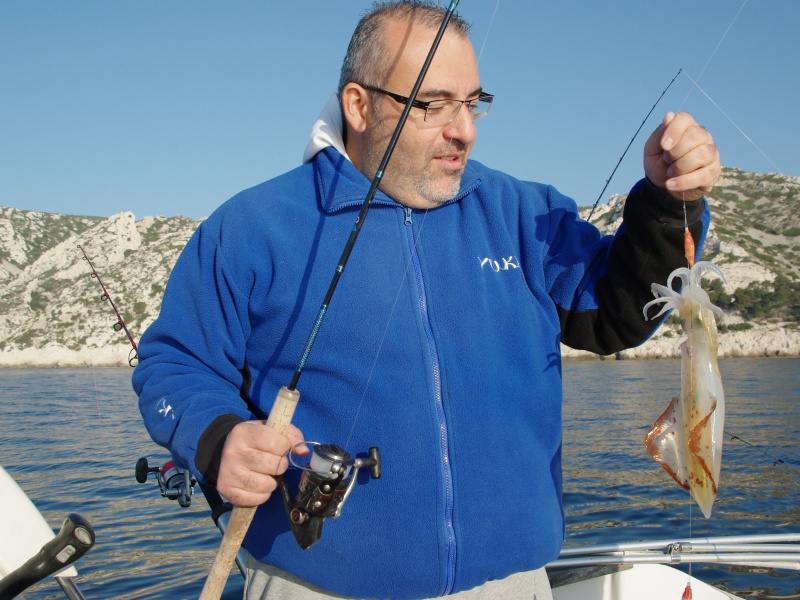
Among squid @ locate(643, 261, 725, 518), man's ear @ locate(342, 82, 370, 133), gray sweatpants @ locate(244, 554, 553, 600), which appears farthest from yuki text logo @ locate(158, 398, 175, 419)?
squid @ locate(643, 261, 725, 518)

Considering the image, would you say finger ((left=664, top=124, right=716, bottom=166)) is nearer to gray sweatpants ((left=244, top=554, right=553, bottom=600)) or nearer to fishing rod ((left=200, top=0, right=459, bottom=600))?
fishing rod ((left=200, top=0, right=459, bottom=600))

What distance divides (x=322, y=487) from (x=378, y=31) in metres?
1.72

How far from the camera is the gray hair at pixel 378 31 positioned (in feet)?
8.79

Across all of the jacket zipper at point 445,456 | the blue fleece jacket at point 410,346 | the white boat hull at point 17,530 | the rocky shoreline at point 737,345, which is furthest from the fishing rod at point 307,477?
the rocky shoreline at point 737,345

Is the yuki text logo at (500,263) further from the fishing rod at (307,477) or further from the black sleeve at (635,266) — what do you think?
the fishing rod at (307,477)

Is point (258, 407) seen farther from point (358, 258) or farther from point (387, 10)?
point (387, 10)

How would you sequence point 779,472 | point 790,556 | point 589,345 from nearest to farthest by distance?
point 589,345 → point 790,556 → point 779,472

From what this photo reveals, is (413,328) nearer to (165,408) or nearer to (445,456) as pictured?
(445,456)

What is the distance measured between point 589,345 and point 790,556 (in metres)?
2.25

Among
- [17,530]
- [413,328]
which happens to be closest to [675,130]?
[413,328]

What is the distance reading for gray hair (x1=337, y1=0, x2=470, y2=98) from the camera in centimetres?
268

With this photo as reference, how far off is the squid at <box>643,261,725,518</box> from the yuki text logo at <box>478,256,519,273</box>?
0.51 m

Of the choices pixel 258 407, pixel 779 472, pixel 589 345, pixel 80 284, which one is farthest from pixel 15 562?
pixel 80 284

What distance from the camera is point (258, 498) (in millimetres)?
2012
